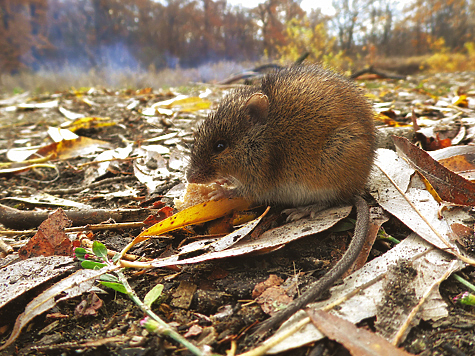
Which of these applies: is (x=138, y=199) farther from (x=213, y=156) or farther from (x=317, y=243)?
(x=317, y=243)

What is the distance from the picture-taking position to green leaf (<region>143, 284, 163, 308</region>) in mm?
1513

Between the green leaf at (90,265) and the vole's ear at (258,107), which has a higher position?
the vole's ear at (258,107)

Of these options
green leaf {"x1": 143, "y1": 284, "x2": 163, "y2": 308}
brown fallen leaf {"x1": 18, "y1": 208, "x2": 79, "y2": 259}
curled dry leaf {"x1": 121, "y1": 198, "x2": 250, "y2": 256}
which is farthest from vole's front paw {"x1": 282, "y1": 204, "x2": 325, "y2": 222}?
brown fallen leaf {"x1": 18, "y1": 208, "x2": 79, "y2": 259}

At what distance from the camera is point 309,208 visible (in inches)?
97.1

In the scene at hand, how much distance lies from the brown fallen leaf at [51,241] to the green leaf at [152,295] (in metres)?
0.73

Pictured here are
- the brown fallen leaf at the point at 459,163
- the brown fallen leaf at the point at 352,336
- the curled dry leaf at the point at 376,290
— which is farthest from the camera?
the brown fallen leaf at the point at 459,163

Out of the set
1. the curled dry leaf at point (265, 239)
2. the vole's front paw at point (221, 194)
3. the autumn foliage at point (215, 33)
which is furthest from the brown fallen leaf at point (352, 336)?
the autumn foliage at point (215, 33)

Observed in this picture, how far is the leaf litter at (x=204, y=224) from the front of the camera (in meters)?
1.64

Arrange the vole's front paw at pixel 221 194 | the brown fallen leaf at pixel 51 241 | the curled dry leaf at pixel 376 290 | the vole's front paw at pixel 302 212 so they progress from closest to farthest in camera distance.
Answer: the curled dry leaf at pixel 376 290
the brown fallen leaf at pixel 51 241
the vole's front paw at pixel 302 212
the vole's front paw at pixel 221 194

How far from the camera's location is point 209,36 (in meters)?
8.49

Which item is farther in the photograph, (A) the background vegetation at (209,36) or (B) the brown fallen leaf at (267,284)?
(A) the background vegetation at (209,36)

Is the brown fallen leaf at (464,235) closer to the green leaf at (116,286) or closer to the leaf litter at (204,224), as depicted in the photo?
the leaf litter at (204,224)

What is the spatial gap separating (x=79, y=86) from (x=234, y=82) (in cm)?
516

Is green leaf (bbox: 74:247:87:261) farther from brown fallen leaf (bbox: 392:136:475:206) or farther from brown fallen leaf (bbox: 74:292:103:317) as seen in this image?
brown fallen leaf (bbox: 392:136:475:206)
